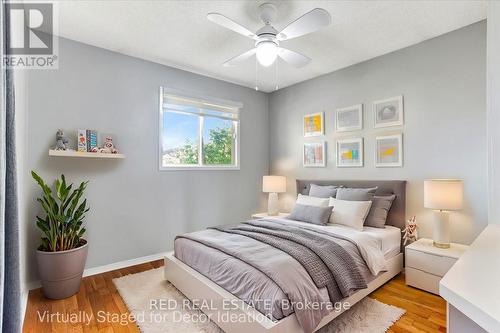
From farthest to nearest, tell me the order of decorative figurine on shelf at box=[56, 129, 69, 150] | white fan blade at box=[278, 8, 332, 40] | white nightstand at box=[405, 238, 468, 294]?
decorative figurine on shelf at box=[56, 129, 69, 150]
white nightstand at box=[405, 238, 468, 294]
white fan blade at box=[278, 8, 332, 40]

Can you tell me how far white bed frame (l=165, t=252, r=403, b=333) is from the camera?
64.1 inches

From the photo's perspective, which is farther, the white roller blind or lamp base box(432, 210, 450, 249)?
the white roller blind

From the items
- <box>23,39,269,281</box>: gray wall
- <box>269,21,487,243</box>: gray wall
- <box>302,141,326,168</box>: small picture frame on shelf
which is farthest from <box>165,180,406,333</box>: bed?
<box>302,141,326,168</box>: small picture frame on shelf

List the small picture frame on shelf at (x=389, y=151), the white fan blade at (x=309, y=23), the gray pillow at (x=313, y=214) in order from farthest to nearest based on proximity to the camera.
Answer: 1. the small picture frame on shelf at (x=389, y=151)
2. the gray pillow at (x=313, y=214)
3. the white fan blade at (x=309, y=23)

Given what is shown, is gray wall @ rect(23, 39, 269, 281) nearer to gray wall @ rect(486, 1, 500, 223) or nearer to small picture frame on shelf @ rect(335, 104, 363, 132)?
small picture frame on shelf @ rect(335, 104, 363, 132)

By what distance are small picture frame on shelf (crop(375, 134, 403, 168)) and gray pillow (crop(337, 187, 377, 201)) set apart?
0.38 m

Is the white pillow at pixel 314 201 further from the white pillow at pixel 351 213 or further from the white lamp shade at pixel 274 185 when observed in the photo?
the white lamp shade at pixel 274 185

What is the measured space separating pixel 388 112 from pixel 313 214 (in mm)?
1642

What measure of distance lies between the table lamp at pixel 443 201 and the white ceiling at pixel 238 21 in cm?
162

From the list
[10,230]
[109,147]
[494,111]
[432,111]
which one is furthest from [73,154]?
[432,111]

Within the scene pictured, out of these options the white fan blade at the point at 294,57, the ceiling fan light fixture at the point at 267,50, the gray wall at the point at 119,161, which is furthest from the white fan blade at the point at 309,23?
the gray wall at the point at 119,161

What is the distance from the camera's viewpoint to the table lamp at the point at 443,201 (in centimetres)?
253

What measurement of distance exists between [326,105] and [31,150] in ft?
12.5

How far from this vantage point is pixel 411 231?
9.75 ft
